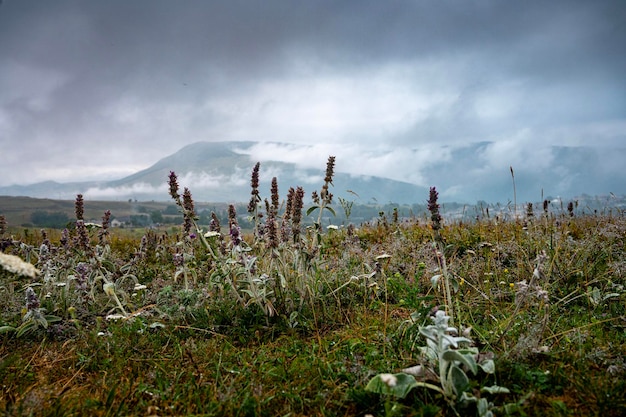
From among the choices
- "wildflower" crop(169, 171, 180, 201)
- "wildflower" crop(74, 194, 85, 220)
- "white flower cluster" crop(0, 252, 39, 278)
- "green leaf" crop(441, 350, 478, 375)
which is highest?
"wildflower" crop(169, 171, 180, 201)

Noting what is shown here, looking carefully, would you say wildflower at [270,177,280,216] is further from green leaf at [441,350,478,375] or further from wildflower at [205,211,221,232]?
green leaf at [441,350,478,375]

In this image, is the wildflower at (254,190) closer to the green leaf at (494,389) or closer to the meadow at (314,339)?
the meadow at (314,339)

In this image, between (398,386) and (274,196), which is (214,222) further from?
(398,386)

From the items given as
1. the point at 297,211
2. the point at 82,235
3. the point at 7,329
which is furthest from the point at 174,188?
the point at 7,329

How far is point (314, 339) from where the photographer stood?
11.5 ft

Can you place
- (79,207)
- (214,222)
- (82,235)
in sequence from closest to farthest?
(82,235), (79,207), (214,222)

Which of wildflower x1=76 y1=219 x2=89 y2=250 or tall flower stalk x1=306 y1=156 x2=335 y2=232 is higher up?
tall flower stalk x1=306 y1=156 x2=335 y2=232

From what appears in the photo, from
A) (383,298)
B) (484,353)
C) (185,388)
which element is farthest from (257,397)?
(383,298)

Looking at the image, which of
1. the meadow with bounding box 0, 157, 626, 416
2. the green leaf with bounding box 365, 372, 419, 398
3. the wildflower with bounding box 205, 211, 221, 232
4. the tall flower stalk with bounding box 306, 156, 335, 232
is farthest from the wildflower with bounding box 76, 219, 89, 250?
the green leaf with bounding box 365, 372, 419, 398

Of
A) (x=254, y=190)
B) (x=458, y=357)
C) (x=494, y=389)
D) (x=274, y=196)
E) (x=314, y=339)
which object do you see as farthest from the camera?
(x=274, y=196)

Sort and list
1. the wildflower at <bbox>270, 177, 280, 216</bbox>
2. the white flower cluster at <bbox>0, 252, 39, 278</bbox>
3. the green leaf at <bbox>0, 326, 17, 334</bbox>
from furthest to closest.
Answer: the wildflower at <bbox>270, 177, 280, 216</bbox>, the green leaf at <bbox>0, 326, 17, 334</bbox>, the white flower cluster at <bbox>0, 252, 39, 278</bbox>

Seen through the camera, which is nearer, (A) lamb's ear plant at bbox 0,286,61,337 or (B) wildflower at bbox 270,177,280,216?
(A) lamb's ear plant at bbox 0,286,61,337

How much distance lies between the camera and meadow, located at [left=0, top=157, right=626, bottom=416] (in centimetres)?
235

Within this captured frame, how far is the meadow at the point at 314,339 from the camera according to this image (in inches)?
92.4
